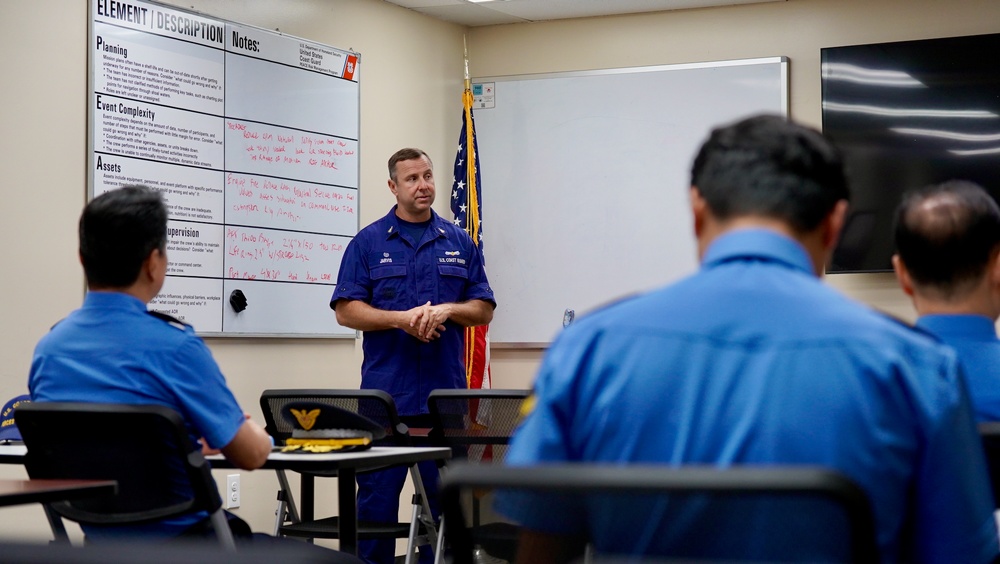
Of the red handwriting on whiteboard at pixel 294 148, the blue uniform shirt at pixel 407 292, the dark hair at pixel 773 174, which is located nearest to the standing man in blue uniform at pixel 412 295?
the blue uniform shirt at pixel 407 292

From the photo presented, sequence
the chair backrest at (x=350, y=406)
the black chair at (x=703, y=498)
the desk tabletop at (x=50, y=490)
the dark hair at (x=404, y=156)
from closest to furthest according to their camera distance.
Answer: the black chair at (x=703, y=498)
the desk tabletop at (x=50, y=490)
the chair backrest at (x=350, y=406)
the dark hair at (x=404, y=156)

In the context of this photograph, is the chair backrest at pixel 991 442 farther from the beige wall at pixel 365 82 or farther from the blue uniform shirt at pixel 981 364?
the beige wall at pixel 365 82

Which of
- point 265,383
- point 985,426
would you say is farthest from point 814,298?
point 265,383

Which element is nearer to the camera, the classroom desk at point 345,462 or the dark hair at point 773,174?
the dark hair at point 773,174

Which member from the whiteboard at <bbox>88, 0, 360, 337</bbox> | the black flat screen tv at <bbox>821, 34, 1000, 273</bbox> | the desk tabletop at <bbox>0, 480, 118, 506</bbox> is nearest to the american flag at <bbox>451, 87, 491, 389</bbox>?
the whiteboard at <bbox>88, 0, 360, 337</bbox>

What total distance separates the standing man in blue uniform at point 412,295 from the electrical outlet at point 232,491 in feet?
2.58

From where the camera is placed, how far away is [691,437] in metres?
1.12

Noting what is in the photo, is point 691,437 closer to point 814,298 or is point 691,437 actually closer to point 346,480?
point 814,298

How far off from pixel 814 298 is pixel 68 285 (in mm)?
3700

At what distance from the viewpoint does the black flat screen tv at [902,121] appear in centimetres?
554

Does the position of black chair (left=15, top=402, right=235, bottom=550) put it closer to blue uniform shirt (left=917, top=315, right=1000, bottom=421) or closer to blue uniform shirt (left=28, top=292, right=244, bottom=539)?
blue uniform shirt (left=28, top=292, right=244, bottom=539)

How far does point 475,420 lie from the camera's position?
11.1 feet

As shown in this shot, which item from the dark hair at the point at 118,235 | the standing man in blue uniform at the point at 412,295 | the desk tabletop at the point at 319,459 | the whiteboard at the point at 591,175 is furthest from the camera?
the whiteboard at the point at 591,175

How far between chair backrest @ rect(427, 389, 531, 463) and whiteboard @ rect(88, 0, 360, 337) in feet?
5.41
